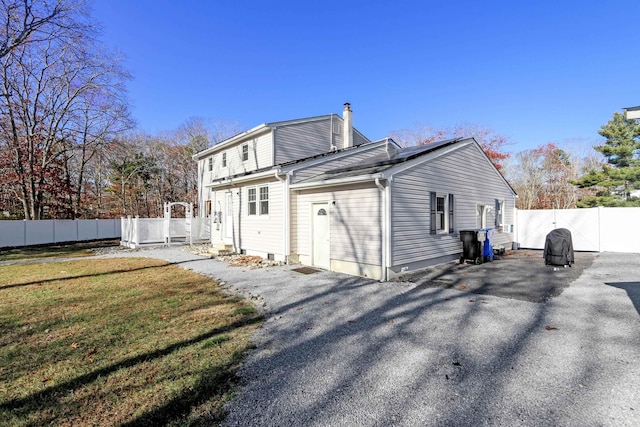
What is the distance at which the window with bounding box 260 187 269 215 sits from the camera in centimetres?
1141

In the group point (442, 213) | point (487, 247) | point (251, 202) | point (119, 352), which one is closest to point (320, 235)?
point (251, 202)

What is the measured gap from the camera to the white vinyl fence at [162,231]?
16.1 metres

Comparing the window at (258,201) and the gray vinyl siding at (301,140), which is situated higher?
the gray vinyl siding at (301,140)

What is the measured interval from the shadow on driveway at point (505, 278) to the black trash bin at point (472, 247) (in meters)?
0.34

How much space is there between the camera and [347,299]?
6.24 meters

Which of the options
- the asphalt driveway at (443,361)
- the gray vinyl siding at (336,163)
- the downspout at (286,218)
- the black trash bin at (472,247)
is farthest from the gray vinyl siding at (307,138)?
the asphalt driveway at (443,361)

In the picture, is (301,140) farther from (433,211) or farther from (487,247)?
(487,247)

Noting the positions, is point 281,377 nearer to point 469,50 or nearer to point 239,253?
point 239,253

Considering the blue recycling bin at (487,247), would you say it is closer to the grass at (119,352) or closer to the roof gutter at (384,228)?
the roof gutter at (384,228)

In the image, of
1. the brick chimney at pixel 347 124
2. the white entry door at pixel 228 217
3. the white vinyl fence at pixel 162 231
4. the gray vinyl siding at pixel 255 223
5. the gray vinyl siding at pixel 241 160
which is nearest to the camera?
the gray vinyl siding at pixel 255 223

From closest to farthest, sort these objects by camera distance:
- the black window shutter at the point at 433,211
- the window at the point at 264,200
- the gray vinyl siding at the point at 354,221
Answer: the gray vinyl siding at the point at 354,221, the black window shutter at the point at 433,211, the window at the point at 264,200

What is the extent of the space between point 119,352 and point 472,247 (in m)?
10.00

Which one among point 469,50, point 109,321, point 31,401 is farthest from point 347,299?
point 469,50

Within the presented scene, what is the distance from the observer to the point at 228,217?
45.6 feet
